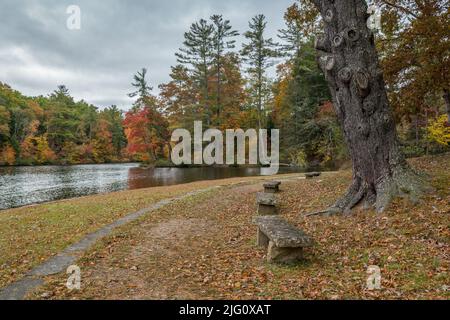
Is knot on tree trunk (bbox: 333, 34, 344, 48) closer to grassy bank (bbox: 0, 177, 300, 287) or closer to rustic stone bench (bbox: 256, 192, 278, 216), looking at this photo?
rustic stone bench (bbox: 256, 192, 278, 216)

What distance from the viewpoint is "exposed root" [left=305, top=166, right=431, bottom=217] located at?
6.84m

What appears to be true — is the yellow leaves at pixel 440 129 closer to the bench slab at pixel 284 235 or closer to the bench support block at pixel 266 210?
the bench support block at pixel 266 210

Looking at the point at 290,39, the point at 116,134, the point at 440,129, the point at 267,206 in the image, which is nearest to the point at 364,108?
the point at 267,206

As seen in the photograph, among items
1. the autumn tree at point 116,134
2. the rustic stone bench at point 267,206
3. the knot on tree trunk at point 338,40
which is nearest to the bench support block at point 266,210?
the rustic stone bench at point 267,206

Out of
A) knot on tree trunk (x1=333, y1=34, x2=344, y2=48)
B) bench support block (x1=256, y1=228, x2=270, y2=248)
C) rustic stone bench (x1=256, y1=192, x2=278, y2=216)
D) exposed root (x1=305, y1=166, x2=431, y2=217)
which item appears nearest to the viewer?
bench support block (x1=256, y1=228, x2=270, y2=248)

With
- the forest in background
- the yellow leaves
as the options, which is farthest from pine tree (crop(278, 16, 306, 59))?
the yellow leaves

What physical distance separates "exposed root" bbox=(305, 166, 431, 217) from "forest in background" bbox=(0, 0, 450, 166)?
12.5 ft

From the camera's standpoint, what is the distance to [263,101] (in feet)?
131

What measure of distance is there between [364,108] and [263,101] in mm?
33271

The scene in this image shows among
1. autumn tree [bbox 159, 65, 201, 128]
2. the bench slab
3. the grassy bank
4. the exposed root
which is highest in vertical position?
autumn tree [bbox 159, 65, 201, 128]

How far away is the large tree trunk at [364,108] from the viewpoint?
23.4 ft

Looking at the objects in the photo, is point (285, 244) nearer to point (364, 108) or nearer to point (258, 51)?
point (364, 108)

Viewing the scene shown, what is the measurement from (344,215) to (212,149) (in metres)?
30.4
